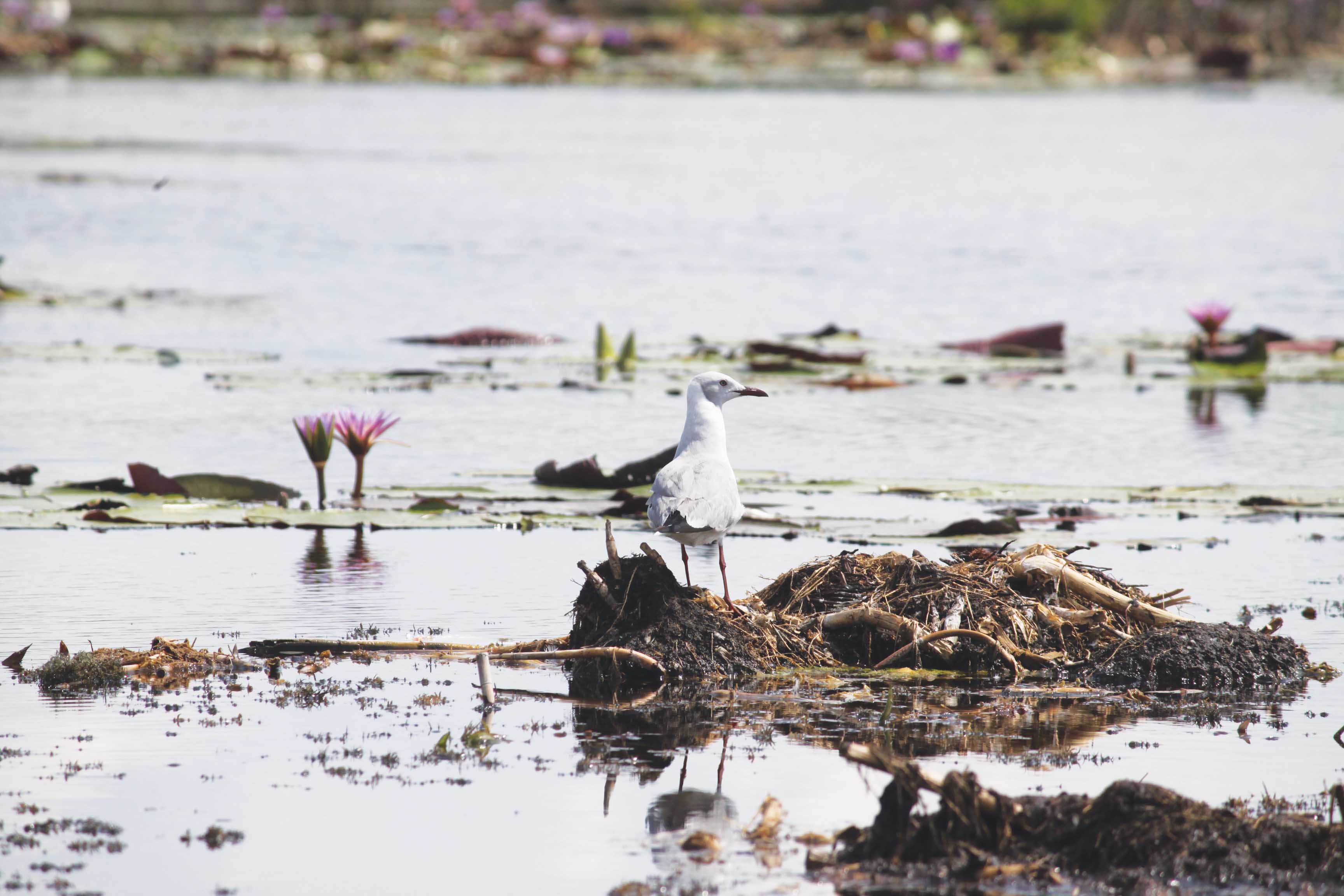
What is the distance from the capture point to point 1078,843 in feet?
13.7

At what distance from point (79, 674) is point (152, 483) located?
2.29m

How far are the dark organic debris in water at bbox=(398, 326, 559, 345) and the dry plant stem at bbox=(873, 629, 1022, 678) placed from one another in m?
6.61

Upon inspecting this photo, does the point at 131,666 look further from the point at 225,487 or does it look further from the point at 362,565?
the point at 225,487

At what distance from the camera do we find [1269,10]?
49000mm

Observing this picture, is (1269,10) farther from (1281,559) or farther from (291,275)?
(1281,559)

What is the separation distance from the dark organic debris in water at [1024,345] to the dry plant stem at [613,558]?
22.3 feet

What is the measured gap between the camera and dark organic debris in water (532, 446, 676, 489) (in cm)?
793

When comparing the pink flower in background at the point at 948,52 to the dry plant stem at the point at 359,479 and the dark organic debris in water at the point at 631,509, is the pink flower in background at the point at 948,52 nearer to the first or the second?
the dark organic debris in water at the point at 631,509

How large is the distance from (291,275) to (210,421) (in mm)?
6354

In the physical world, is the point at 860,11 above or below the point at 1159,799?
above

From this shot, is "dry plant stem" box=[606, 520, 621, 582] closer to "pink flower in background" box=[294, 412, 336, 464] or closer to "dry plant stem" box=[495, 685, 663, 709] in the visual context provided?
"dry plant stem" box=[495, 685, 663, 709]

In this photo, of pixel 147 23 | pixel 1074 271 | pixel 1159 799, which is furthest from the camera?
pixel 147 23

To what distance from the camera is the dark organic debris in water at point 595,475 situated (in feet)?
26.0

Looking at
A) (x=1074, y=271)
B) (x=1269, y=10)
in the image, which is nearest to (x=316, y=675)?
(x=1074, y=271)
